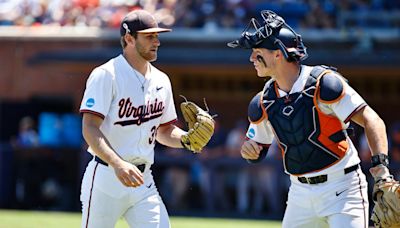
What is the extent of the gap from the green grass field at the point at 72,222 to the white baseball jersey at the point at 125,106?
5707mm

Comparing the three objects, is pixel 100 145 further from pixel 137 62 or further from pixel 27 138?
pixel 27 138

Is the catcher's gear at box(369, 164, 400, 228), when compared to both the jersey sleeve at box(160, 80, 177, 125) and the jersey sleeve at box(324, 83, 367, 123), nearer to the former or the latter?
the jersey sleeve at box(324, 83, 367, 123)

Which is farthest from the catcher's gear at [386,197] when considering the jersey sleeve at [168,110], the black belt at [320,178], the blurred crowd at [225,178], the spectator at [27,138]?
the spectator at [27,138]

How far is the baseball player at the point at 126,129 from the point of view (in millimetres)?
5852

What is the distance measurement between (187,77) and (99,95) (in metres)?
14.1

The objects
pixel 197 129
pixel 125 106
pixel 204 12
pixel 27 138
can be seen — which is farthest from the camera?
A: pixel 204 12

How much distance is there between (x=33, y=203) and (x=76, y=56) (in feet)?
10.4

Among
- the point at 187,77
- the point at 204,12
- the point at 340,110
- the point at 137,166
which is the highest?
the point at 340,110

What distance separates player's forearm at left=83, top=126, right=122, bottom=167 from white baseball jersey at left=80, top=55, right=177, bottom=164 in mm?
127

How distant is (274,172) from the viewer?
597 inches

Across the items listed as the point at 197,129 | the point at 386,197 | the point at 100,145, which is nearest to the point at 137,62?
the point at 197,129

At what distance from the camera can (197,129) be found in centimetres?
624

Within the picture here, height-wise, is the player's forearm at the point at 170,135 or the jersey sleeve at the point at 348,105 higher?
the jersey sleeve at the point at 348,105

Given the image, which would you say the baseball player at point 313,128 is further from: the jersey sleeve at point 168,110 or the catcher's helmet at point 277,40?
the jersey sleeve at point 168,110
